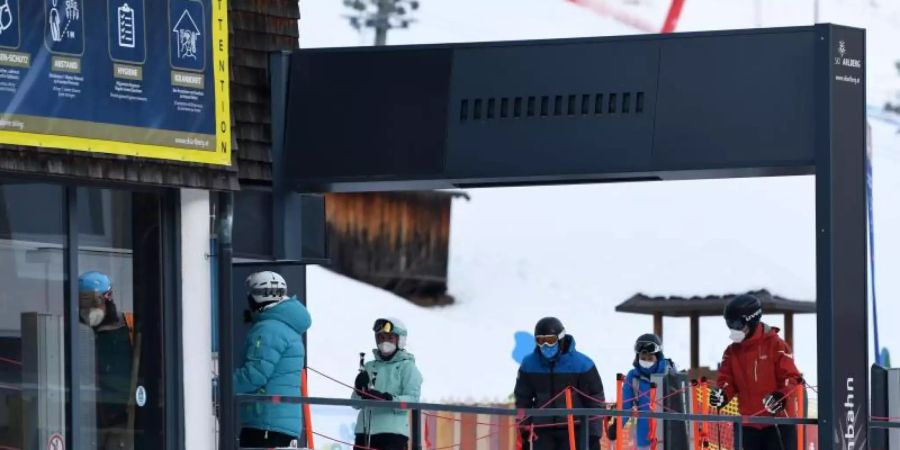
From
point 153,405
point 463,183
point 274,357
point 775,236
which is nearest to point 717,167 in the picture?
point 463,183

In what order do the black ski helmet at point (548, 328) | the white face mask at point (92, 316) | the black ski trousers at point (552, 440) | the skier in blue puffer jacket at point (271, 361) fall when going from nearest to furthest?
1. the white face mask at point (92, 316)
2. the skier in blue puffer jacket at point (271, 361)
3. the black ski trousers at point (552, 440)
4. the black ski helmet at point (548, 328)

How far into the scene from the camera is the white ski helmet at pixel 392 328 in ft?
42.2

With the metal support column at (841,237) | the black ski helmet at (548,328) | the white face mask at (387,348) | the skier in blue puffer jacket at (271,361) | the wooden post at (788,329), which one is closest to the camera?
the metal support column at (841,237)

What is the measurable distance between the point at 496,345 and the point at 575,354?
3273 cm

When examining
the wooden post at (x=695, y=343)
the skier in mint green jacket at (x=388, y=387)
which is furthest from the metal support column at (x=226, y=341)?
the wooden post at (x=695, y=343)

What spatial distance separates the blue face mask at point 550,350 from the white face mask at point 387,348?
3.51 ft

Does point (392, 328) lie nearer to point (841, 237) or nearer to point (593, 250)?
point (841, 237)

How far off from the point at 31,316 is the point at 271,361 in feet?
5.06

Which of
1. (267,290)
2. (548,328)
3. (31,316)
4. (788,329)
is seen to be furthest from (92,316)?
(788,329)

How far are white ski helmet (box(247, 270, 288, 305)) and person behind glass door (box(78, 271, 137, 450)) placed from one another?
75cm

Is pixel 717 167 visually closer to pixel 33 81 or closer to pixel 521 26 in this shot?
pixel 33 81

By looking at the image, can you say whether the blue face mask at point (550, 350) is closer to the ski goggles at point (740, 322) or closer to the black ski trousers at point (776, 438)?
the ski goggles at point (740, 322)

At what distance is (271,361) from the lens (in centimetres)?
1226

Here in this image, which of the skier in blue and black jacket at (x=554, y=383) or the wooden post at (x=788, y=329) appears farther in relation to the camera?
the wooden post at (x=788, y=329)
